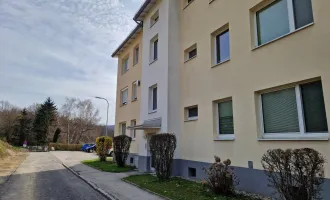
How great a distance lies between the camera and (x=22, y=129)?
53281 millimetres

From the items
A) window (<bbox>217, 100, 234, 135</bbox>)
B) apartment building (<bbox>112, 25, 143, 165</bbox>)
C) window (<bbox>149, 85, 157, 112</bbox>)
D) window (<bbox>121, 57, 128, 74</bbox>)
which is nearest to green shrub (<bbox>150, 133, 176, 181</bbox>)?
window (<bbox>217, 100, 234, 135</bbox>)

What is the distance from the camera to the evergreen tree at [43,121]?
51.6 meters

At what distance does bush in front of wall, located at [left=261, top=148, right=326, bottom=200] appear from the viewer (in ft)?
16.6

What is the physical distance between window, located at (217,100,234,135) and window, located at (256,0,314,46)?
268cm

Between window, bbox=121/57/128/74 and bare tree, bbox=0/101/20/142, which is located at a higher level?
window, bbox=121/57/128/74

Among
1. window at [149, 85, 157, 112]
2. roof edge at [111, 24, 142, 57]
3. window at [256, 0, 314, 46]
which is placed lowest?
window at [149, 85, 157, 112]

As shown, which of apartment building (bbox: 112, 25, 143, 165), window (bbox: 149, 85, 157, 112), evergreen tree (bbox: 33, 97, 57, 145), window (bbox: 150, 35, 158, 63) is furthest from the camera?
evergreen tree (bbox: 33, 97, 57, 145)

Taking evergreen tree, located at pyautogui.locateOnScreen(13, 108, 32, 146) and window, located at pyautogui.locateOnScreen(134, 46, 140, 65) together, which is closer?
window, located at pyautogui.locateOnScreen(134, 46, 140, 65)

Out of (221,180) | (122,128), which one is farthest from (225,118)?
(122,128)

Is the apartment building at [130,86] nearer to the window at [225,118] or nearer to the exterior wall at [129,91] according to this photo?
the exterior wall at [129,91]

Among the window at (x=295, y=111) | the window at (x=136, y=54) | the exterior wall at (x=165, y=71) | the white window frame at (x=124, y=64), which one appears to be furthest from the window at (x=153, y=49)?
the window at (x=295, y=111)

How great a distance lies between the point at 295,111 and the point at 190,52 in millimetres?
6746

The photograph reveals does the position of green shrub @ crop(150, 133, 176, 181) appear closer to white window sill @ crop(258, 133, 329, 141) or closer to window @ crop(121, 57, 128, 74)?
white window sill @ crop(258, 133, 329, 141)

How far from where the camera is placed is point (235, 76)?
8922mm
